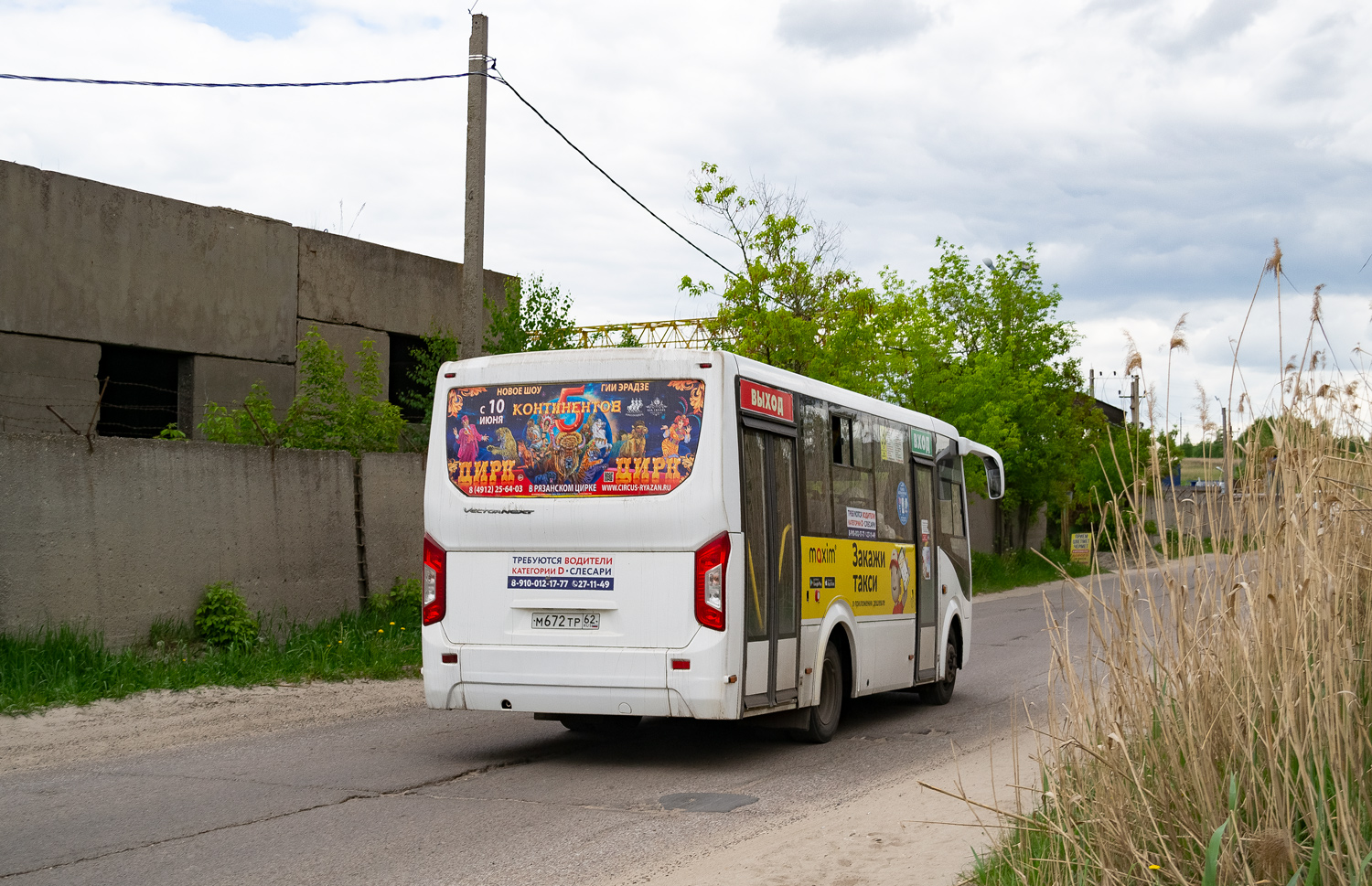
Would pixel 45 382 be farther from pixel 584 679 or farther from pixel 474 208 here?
pixel 584 679

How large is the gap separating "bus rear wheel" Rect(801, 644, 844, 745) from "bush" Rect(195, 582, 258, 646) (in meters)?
6.46

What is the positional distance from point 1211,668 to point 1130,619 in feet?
1.29

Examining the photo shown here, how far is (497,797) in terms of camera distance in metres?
7.80

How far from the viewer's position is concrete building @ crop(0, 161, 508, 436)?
16.9 m

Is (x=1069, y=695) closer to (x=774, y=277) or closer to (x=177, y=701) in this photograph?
(x=177, y=701)

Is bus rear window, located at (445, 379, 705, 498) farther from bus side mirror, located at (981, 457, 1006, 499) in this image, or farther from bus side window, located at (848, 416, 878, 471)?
bus side mirror, located at (981, 457, 1006, 499)

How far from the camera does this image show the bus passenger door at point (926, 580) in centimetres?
1211

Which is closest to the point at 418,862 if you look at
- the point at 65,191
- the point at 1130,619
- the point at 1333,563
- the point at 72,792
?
the point at 72,792

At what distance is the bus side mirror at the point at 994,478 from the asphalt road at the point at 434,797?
11.3ft

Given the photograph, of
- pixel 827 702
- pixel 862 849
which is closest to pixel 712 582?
pixel 827 702

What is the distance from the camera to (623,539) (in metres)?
8.64

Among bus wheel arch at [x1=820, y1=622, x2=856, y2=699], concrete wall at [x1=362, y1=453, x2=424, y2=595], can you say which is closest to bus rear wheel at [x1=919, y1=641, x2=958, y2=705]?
bus wheel arch at [x1=820, y1=622, x2=856, y2=699]

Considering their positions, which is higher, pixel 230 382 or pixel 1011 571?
pixel 230 382

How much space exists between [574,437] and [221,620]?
20.5 feet
